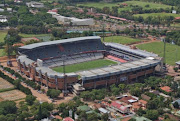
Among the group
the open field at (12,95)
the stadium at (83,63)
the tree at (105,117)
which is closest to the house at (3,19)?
the stadium at (83,63)

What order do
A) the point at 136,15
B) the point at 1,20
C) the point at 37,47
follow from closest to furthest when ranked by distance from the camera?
the point at 37,47 → the point at 1,20 → the point at 136,15

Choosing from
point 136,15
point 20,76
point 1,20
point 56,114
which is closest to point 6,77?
point 20,76

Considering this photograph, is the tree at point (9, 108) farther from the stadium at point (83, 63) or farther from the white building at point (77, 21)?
the white building at point (77, 21)

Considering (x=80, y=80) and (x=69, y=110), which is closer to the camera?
(x=69, y=110)

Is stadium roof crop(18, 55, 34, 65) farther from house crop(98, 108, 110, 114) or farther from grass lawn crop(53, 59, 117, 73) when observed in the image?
house crop(98, 108, 110, 114)

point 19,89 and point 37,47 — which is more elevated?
point 37,47

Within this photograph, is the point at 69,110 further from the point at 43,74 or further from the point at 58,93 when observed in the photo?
the point at 43,74
